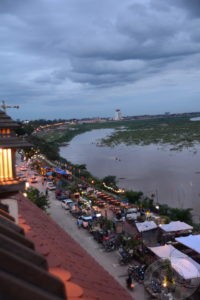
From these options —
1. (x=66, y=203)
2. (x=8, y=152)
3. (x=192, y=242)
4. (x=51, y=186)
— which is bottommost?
(x=51, y=186)

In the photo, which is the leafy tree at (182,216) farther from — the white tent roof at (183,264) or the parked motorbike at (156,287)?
the parked motorbike at (156,287)

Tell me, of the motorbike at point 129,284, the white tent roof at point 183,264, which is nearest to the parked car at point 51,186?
the white tent roof at point 183,264

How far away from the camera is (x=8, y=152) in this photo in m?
4.41

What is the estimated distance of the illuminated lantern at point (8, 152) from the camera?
423 centimetres

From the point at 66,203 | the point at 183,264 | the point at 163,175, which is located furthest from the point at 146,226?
the point at 163,175

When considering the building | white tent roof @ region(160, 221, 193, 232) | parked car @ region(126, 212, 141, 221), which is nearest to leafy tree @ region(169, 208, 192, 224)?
parked car @ region(126, 212, 141, 221)

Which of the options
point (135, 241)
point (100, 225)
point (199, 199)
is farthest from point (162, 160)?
point (135, 241)

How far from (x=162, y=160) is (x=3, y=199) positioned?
53.0 meters

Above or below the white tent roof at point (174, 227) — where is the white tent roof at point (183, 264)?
above

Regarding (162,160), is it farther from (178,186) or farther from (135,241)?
(135,241)

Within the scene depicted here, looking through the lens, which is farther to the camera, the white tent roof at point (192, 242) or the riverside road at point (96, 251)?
the white tent roof at point (192, 242)

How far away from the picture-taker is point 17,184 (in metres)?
4.30

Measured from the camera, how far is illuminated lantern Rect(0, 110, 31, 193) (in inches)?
166

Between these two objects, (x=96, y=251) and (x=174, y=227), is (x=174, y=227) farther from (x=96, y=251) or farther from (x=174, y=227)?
(x=96, y=251)
